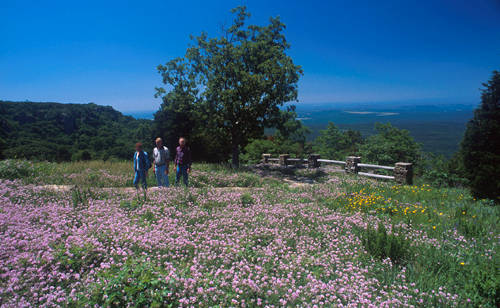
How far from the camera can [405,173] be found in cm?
1294

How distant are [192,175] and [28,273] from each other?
844 centimetres

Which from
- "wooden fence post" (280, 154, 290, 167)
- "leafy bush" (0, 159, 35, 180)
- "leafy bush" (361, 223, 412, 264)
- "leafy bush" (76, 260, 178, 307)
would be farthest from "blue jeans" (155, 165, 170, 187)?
"wooden fence post" (280, 154, 290, 167)

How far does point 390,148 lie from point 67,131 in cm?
5386

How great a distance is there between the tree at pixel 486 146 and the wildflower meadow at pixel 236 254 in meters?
2.08

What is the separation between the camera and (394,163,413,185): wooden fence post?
42.4 ft

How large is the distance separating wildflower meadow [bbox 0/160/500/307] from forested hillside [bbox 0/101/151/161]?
28.5 meters

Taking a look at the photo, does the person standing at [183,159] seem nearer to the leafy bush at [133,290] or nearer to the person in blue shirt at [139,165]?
the person in blue shirt at [139,165]

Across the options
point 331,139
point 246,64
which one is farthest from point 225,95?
point 331,139

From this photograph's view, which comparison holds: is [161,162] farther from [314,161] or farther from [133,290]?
[314,161]

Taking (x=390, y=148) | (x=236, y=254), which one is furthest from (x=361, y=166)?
(x=236, y=254)

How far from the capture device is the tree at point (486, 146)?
863cm

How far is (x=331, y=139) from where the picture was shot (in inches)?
1454

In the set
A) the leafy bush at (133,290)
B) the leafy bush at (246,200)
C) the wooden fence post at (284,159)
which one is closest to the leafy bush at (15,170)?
the leafy bush at (246,200)

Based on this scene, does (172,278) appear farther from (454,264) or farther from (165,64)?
(165,64)
